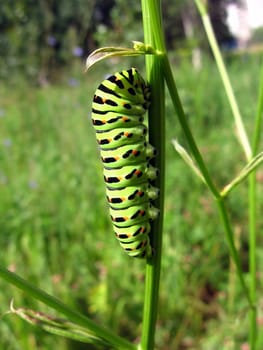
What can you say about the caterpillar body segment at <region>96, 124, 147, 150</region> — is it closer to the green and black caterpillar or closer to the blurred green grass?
the green and black caterpillar

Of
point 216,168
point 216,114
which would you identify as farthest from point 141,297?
point 216,114

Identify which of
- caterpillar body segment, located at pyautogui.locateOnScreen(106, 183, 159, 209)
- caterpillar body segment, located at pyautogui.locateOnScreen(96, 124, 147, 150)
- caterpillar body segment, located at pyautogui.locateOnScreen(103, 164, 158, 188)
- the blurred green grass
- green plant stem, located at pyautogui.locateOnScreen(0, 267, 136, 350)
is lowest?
the blurred green grass

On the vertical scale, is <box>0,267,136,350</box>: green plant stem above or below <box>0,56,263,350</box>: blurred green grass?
above

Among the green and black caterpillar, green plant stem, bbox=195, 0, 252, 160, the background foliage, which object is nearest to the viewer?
the green and black caterpillar

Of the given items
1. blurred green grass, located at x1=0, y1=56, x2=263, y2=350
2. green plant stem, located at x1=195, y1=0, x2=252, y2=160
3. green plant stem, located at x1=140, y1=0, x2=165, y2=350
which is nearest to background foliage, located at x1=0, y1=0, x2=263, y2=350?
blurred green grass, located at x1=0, y1=56, x2=263, y2=350

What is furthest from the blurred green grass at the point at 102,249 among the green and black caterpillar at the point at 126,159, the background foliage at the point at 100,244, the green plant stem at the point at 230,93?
the green and black caterpillar at the point at 126,159

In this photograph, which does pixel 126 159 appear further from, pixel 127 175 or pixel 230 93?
pixel 230 93

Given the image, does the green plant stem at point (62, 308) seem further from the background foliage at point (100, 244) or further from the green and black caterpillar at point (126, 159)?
the background foliage at point (100, 244)

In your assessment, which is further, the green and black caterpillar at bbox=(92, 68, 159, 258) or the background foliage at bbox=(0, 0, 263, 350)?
the background foliage at bbox=(0, 0, 263, 350)
